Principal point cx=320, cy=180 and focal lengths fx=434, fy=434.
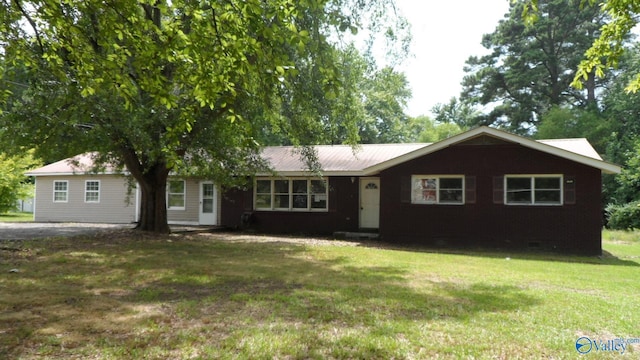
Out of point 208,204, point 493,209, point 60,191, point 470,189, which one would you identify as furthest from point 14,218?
point 493,209

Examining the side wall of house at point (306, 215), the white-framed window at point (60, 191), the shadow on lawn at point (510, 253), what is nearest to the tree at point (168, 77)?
the side wall of house at point (306, 215)

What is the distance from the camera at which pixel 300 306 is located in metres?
5.52

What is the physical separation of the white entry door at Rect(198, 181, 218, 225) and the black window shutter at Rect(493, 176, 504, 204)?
1203cm

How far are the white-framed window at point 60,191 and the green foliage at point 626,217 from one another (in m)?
28.3

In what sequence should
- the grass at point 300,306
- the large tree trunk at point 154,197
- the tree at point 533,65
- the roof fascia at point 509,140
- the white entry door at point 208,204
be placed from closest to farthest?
the grass at point 300,306 → the roof fascia at point 509,140 → the large tree trunk at point 154,197 → the white entry door at point 208,204 → the tree at point 533,65

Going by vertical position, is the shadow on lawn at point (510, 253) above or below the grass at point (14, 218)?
below

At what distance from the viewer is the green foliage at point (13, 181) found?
25.7m

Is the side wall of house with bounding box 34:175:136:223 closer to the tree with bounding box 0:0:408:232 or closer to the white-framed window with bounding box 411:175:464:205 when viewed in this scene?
the tree with bounding box 0:0:408:232

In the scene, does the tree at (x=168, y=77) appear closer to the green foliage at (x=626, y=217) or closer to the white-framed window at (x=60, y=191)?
the white-framed window at (x=60, y=191)

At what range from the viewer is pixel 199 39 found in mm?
5516

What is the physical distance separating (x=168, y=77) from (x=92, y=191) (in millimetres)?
12936

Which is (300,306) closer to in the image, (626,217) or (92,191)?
(92,191)

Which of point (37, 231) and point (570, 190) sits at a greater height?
point (570, 190)

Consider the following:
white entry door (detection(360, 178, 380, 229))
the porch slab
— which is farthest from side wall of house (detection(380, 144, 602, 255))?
white entry door (detection(360, 178, 380, 229))
